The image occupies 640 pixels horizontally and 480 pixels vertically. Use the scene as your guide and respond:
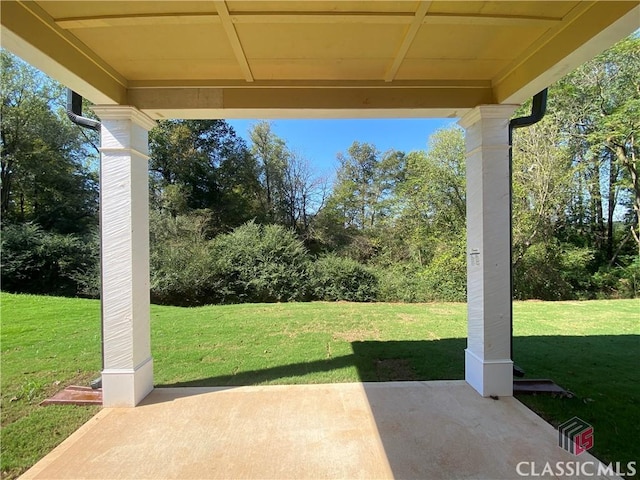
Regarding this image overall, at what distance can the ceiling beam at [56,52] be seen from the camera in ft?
6.22

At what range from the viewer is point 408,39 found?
223cm

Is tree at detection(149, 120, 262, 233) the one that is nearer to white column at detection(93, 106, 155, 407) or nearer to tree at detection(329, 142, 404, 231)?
tree at detection(329, 142, 404, 231)

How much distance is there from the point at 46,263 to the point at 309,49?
1233 cm

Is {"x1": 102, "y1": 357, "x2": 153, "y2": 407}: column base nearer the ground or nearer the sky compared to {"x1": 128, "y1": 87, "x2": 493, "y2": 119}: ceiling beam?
nearer the ground

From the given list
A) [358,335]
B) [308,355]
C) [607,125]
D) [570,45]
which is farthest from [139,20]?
[607,125]

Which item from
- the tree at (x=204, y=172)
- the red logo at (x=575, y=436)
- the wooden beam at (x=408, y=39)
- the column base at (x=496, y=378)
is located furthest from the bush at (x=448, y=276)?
the wooden beam at (x=408, y=39)

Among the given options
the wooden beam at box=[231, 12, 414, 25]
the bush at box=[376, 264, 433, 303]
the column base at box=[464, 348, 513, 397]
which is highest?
the wooden beam at box=[231, 12, 414, 25]

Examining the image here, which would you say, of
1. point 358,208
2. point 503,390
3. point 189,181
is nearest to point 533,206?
point 358,208

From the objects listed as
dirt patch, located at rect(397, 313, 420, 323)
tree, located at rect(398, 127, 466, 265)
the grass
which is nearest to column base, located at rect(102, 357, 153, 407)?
the grass

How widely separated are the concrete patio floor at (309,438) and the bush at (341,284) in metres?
7.53

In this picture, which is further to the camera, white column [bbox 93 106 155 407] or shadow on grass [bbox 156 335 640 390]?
shadow on grass [bbox 156 335 640 390]

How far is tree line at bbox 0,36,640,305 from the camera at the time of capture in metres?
10.6

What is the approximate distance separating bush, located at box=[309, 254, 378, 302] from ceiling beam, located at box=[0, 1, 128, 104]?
8.33 metres

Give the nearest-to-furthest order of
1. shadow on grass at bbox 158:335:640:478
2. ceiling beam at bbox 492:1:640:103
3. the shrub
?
1. ceiling beam at bbox 492:1:640:103
2. shadow on grass at bbox 158:335:640:478
3. the shrub
